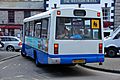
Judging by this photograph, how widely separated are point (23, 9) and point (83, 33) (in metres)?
32.5

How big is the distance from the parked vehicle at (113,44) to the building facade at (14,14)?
22794 millimetres

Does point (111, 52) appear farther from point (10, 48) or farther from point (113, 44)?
point (10, 48)

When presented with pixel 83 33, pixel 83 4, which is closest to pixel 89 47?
pixel 83 33

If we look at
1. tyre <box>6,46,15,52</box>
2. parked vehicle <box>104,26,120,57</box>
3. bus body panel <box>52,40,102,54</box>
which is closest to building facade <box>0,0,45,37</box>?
tyre <box>6,46,15,52</box>

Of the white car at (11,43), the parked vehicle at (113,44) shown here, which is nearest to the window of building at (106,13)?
the white car at (11,43)

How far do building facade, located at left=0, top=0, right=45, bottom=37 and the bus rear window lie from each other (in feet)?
99.9

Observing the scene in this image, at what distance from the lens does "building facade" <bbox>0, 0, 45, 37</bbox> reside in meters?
43.5

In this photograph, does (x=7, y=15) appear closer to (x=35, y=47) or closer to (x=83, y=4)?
(x=83, y=4)

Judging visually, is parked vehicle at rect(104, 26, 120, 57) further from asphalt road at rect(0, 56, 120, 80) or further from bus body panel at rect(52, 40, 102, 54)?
bus body panel at rect(52, 40, 102, 54)

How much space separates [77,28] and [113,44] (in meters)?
8.95

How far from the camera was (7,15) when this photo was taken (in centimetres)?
4391

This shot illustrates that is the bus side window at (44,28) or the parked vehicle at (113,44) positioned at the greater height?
the bus side window at (44,28)

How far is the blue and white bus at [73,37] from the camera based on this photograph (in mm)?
12367

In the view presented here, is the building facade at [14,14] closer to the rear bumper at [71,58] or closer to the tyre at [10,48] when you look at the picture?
the tyre at [10,48]
